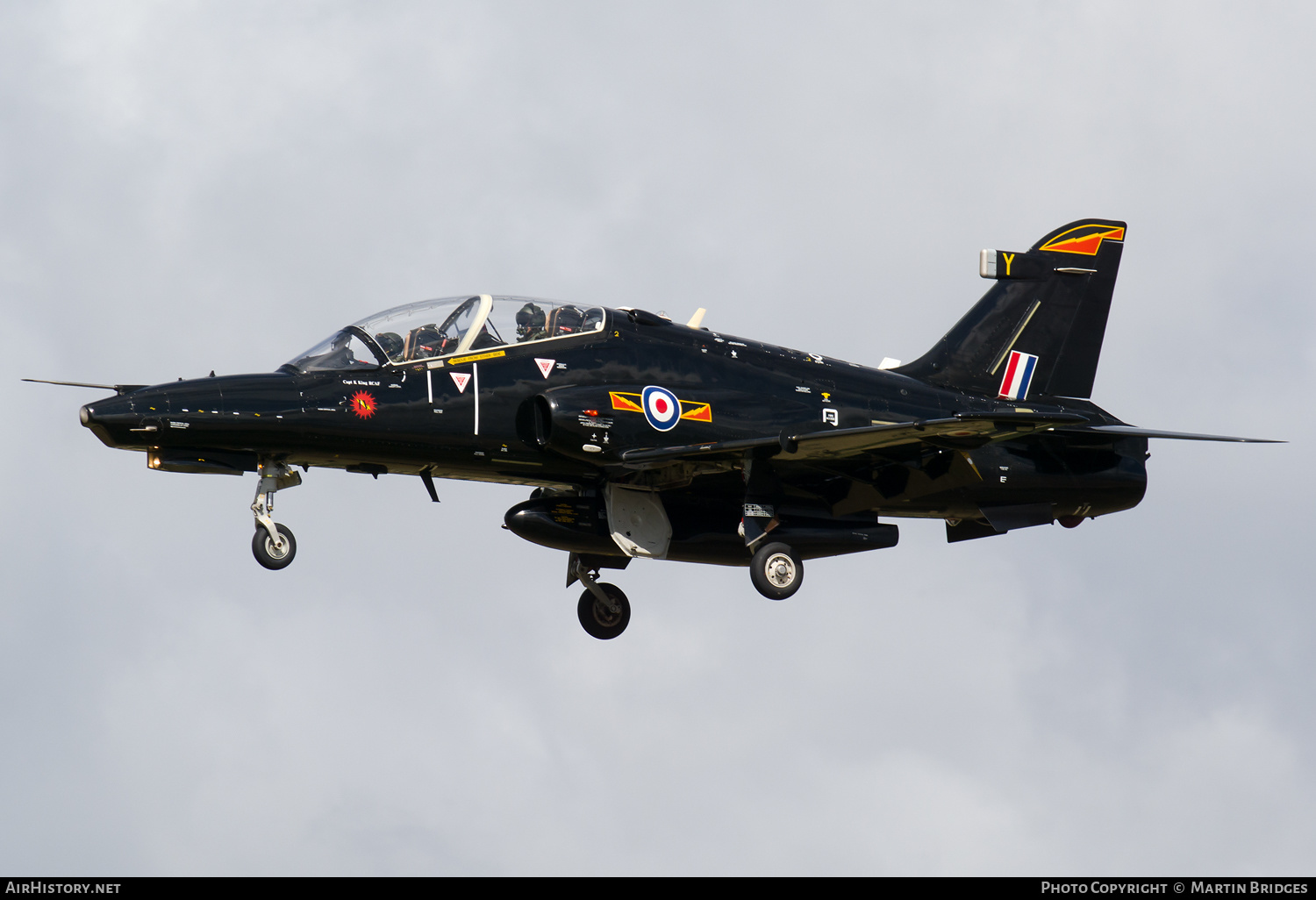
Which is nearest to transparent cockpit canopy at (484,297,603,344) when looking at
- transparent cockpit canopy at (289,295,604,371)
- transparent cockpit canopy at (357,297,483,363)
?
transparent cockpit canopy at (289,295,604,371)

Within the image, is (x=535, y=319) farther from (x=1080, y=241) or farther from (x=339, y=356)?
(x=1080, y=241)

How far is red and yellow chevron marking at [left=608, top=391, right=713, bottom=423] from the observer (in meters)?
22.9

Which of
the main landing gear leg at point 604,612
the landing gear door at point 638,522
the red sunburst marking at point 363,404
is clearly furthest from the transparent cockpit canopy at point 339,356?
the main landing gear leg at point 604,612

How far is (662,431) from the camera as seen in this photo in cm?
2323

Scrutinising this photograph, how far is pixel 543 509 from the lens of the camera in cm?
2467

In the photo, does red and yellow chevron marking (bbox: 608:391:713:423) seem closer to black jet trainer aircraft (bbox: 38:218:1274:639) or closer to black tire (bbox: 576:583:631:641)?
black jet trainer aircraft (bbox: 38:218:1274:639)

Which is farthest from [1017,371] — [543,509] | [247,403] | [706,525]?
[247,403]

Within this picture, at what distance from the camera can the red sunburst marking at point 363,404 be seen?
21938 millimetres

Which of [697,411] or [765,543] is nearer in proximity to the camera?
[697,411]

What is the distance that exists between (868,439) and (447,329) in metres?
5.91

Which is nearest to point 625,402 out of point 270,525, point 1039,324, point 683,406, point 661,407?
point 661,407

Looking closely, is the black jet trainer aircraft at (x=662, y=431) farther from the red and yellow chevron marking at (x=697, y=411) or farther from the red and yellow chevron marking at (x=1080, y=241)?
the red and yellow chevron marking at (x=1080, y=241)

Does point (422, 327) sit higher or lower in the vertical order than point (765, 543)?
higher
